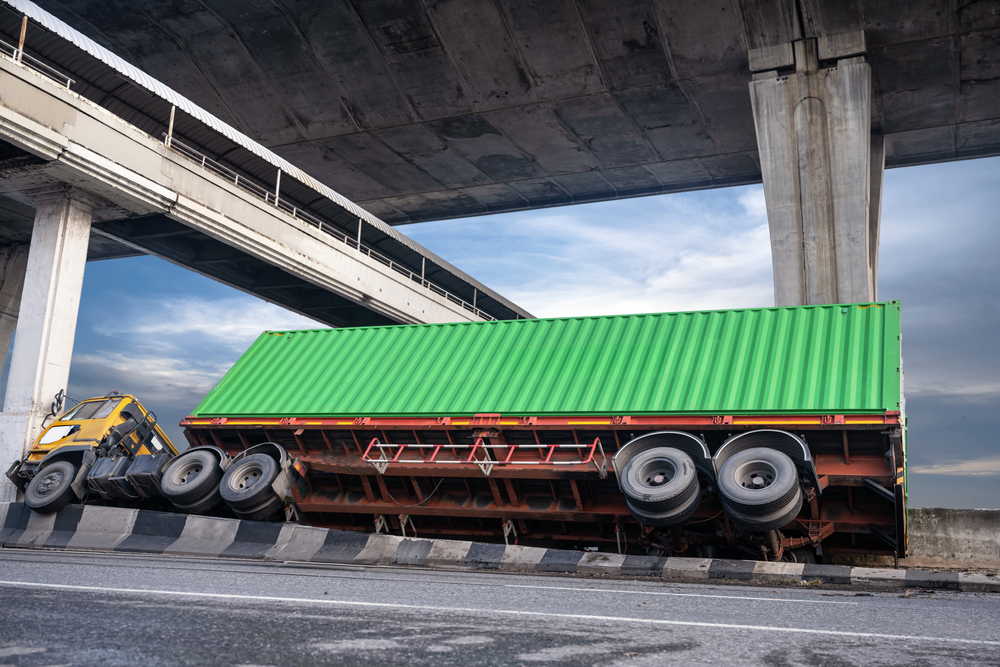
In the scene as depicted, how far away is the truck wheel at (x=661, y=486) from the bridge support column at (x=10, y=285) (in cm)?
2478

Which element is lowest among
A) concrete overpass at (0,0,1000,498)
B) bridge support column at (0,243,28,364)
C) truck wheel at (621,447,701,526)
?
truck wheel at (621,447,701,526)

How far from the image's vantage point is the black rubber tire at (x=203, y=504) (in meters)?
12.5

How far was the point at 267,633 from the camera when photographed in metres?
3.95

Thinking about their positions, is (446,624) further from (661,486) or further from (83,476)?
(83,476)

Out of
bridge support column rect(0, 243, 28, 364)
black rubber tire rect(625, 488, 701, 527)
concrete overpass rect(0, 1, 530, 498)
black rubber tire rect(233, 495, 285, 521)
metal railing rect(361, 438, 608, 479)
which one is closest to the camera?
black rubber tire rect(625, 488, 701, 527)

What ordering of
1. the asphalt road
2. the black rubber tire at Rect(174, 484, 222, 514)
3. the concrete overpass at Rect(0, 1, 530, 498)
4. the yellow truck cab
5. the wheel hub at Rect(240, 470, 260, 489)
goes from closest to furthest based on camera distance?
the asphalt road → the wheel hub at Rect(240, 470, 260, 489) → the black rubber tire at Rect(174, 484, 222, 514) → the yellow truck cab → the concrete overpass at Rect(0, 1, 530, 498)

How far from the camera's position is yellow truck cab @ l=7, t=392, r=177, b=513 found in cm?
1300

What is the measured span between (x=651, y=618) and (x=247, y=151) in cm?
2158

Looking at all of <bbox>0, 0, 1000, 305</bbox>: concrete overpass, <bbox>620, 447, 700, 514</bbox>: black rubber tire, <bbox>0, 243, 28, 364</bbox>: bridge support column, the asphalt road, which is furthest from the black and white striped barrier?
<bbox>0, 243, 28, 364</bbox>: bridge support column

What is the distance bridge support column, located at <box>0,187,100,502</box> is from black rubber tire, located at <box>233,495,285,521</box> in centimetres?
705

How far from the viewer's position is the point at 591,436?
11.0 meters

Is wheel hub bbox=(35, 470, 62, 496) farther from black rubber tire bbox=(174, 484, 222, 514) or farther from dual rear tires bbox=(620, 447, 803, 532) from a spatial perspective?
dual rear tires bbox=(620, 447, 803, 532)

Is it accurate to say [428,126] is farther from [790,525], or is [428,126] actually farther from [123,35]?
[790,525]

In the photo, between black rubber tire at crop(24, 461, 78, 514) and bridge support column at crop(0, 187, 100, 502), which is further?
bridge support column at crop(0, 187, 100, 502)
